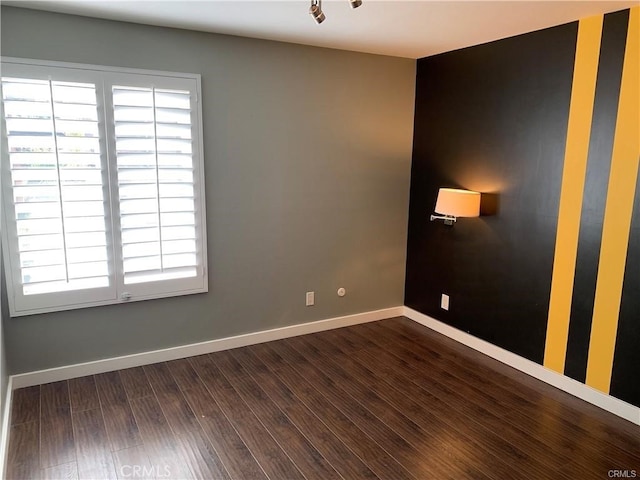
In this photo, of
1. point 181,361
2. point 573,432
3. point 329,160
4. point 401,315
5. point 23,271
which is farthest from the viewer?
point 401,315

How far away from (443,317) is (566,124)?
185cm

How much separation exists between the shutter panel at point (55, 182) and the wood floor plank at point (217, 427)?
91cm

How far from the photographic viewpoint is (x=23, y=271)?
274 cm

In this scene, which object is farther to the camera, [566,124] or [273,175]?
[273,175]

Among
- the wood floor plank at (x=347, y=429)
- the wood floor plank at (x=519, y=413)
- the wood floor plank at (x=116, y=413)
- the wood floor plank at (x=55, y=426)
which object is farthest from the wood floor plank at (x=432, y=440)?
the wood floor plank at (x=55, y=426)

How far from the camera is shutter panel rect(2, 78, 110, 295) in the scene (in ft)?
8.66

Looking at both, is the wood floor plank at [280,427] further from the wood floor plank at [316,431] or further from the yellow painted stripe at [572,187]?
the yellow painted stripe at [572,187]

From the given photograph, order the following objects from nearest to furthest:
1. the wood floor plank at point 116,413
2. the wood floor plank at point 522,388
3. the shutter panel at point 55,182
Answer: the wood floor plank at point 116,413 < the wood floor plank at point 522,388 < the shutter panel at point 55,182

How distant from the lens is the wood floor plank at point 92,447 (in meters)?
2.18

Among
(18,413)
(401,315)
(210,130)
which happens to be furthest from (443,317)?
(18,413)

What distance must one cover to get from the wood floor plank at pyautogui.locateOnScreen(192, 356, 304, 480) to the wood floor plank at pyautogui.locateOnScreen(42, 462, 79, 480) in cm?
81

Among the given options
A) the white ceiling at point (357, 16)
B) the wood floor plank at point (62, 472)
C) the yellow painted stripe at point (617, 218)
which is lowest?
the wood floor plank at point (62, 472)

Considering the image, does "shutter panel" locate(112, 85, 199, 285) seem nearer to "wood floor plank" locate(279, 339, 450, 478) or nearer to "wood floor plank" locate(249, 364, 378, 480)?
"wood floor plank" locate(249, 364, 378, 480)

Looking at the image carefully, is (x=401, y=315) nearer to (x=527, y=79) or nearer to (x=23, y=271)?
(x=527, y=79)
